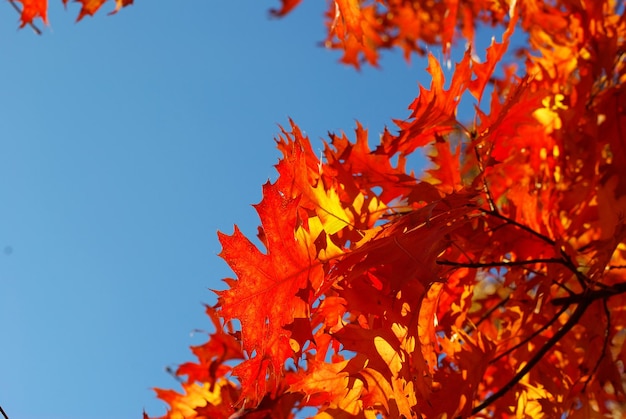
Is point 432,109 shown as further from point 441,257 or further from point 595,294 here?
point 595,294

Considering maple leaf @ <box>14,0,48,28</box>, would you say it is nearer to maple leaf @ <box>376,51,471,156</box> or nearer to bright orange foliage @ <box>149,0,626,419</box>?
bright orange foliage @ <box>149,0,626,419</box>

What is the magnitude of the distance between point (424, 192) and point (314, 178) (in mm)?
277

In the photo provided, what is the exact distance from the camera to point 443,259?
1.61m

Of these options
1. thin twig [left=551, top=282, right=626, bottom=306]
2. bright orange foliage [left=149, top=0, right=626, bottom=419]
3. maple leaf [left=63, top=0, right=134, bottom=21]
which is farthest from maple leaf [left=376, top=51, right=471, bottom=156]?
maple leaf [left=63, top=0, right=134, bottom=21]

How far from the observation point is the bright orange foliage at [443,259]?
3.57ft

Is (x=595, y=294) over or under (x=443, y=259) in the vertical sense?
under

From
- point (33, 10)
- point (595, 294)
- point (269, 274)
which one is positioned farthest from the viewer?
point (33, 10)

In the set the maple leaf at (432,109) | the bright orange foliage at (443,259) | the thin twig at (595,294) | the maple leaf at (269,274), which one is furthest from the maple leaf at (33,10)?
the thin twig at (595,294)

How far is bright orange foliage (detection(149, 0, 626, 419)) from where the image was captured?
42.8 inches

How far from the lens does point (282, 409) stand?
4.81 feet

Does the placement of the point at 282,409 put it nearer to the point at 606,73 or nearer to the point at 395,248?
the point at 395,248

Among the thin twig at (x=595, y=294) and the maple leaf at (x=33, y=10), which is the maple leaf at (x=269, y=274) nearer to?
the thin twig at (x=595, y=294)

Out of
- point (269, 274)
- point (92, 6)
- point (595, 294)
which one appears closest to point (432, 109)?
point (595, 294)

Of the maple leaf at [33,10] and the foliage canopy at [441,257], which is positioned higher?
the maple leaf at [33,10]
